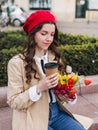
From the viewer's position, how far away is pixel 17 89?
2836mm

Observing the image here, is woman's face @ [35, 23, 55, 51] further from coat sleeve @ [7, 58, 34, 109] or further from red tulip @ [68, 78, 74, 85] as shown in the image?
red tulip @ [68, 78, 74, 85]

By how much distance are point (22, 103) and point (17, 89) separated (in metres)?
0.12

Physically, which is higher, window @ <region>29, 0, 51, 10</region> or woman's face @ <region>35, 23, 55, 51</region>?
woman's face @ <region>35, 23, 55, 51</region>

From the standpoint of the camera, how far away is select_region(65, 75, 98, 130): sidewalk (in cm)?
439

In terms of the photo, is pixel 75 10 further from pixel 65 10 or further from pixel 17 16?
pixel 17 16

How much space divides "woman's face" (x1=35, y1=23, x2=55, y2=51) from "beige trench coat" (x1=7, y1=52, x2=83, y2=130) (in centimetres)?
22

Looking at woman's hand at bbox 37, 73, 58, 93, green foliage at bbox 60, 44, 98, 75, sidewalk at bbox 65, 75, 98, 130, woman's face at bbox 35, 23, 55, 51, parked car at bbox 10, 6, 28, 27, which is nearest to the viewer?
woman's hand at bbox 37, 73, 58, 93

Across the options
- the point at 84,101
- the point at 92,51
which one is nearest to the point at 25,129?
the point at 84,101

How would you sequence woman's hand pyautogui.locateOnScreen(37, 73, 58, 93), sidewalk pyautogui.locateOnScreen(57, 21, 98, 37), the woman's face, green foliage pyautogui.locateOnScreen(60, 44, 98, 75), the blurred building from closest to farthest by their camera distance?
woman's hand pyautogui.locateOnScreen(37, 73, 58, 93) < the woman's face < green foliage pyautogui.locateOnScreen(60, 44, 98, 75) < sidewalk pyautogui.locateOnScreen(57, 21, 98, 37) < the blurred building

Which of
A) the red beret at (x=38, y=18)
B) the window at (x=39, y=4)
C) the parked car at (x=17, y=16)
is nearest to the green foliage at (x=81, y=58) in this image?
the red beret at (x=38, y=18)

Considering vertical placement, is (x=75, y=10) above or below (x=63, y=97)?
below

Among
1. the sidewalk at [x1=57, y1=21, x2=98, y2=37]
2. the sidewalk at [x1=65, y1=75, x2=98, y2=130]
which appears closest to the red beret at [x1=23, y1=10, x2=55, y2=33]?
the sidewalk at [x1=65, y1=75, x2=98, y2=130]

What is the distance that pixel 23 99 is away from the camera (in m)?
2.80

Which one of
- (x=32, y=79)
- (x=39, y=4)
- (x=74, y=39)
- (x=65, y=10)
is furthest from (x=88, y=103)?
(x=39, y=4)
